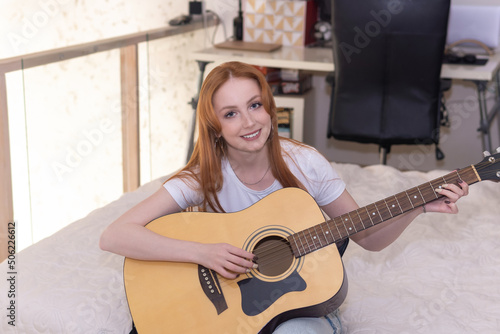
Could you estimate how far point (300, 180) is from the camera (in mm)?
1358

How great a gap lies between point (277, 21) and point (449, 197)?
2.17 m

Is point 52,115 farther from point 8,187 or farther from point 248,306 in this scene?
point 248,306

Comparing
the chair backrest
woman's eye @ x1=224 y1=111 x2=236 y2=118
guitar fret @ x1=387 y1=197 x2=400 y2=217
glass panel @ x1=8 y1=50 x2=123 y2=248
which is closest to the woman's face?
woman's eye @ x1=224 y1=111 x2=236 y2=118

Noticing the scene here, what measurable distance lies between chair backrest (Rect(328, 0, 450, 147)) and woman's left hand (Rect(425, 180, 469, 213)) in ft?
4.25

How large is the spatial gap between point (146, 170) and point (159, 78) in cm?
47

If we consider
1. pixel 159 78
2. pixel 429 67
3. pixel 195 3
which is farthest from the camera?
pixel 195 3

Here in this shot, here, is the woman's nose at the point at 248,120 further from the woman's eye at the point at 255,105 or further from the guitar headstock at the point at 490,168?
the guitar headstock at the point at 490,168

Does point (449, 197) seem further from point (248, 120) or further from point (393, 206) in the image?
point (248, 120)

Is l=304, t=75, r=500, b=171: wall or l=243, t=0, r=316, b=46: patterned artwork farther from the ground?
l=243, t=0, r=316, b=46: patterned artwork

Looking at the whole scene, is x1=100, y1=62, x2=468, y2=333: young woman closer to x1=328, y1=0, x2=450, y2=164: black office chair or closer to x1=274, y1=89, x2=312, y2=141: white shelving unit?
x1=328, y1=0, x2=450, y2=164: black office chair

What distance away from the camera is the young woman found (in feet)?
4.00

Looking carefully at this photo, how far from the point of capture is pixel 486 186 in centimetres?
196

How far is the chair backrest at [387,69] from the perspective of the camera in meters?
2.31

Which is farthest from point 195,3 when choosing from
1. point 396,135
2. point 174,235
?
point 174,235
